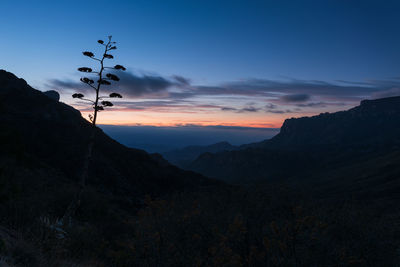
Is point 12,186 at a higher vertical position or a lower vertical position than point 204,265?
higher

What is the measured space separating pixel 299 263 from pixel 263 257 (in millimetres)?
1045

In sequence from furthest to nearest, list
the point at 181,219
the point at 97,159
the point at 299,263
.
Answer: the point at 97,159 → the point at 181,219 → the point at 299,263

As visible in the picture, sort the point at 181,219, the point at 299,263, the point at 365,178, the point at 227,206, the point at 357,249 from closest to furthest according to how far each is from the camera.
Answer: the point at 299,263 → the point at 357,249 → the point at 181,219 → the point at 227,206 → the point at 365,178

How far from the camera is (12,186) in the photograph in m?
Result: 10.3

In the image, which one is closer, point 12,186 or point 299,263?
point 299,263

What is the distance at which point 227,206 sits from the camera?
10.7 m

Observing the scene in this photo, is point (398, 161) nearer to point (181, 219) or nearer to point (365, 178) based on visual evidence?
point (365, 178)

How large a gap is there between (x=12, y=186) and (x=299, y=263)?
11.3 metres

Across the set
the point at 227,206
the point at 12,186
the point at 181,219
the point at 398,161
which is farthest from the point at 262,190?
Result: the point at 398,161

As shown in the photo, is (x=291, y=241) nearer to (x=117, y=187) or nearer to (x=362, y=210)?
(x=362, y=210)

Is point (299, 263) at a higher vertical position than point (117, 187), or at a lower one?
higher


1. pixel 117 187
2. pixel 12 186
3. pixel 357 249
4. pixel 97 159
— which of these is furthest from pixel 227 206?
pixel 97 159

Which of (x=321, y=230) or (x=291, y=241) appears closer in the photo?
(x=291, y=241)

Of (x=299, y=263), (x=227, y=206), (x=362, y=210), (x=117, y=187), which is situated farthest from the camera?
(x=117, y=187)
